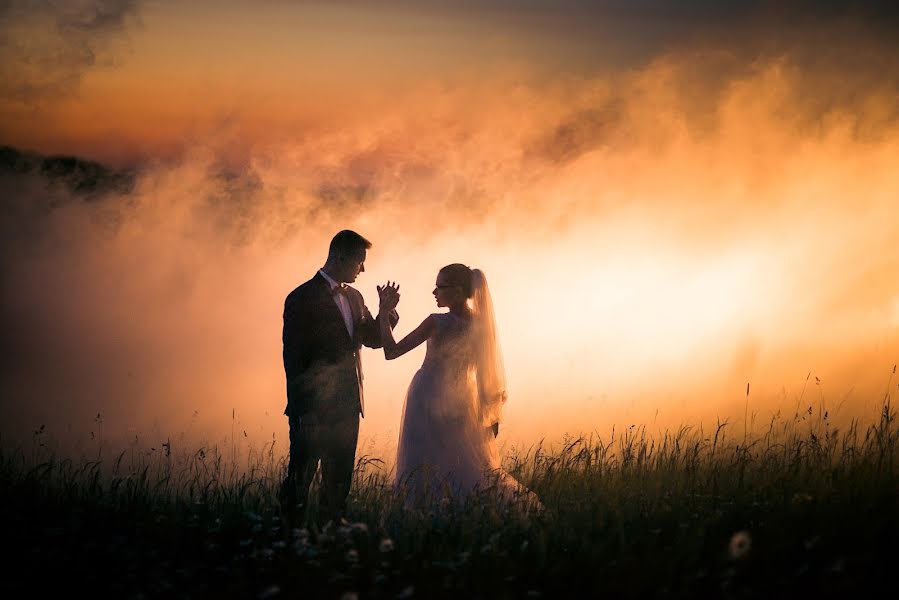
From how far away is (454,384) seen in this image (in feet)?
30.9

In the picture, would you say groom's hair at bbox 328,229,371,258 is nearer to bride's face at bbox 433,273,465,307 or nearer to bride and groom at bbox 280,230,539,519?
bride and groom at bbox 280,230,539,519

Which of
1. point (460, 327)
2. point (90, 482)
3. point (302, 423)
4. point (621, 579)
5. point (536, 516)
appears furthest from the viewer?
point (460, 327)

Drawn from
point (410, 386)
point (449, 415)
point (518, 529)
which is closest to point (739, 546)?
point (518, 529)

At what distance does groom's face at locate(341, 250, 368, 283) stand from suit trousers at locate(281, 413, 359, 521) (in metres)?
1.36

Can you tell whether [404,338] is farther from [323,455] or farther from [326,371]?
[323,455]

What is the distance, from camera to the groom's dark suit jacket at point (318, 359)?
8.77 m

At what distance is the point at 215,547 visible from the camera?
6.96 metres

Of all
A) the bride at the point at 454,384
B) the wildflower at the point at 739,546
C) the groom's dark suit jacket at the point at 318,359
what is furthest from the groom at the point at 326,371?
the wildflower at the point at 739,546

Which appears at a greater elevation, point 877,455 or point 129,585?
point 877,455

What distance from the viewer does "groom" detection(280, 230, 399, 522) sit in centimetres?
867

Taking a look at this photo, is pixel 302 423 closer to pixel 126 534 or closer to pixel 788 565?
pixel 126 534

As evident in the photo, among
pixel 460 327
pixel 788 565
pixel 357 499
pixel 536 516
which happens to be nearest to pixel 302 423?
pixel 357 499

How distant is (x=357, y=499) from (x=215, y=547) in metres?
1.57

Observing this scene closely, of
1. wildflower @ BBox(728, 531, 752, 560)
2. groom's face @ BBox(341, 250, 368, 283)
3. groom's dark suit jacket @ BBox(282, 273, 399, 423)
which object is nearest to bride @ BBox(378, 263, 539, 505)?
groom's face @ BBox(341, 250, 368, 283)
